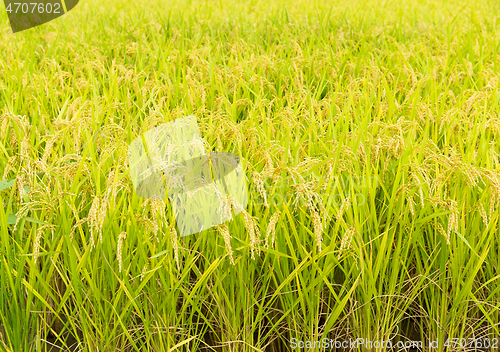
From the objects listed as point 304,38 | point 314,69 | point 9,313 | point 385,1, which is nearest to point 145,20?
point 304,38

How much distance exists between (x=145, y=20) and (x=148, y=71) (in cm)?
205

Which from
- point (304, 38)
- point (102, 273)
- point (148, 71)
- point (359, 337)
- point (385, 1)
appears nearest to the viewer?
point (102, 273)

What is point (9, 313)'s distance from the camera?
168 centimetres

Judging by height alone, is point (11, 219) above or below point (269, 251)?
above

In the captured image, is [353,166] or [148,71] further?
[148,71]

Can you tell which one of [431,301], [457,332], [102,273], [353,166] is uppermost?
[353,166]

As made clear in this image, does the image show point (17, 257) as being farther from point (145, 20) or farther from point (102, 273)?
point (145, 20)

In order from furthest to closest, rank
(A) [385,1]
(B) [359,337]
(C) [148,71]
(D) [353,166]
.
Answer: (A) [385,1]
(C) [148,71]
(D) [353,166]
(B) [359,337]

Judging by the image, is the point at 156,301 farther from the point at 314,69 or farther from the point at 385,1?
the point at 385,1

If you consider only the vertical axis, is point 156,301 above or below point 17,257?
below

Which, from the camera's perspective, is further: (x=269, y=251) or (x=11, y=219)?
(x=11, y=219)

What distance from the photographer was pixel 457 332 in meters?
1.80

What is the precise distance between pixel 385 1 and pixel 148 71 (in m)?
4.82

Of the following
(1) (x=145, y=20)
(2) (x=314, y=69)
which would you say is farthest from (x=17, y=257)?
(1) (x=145, y=20)
